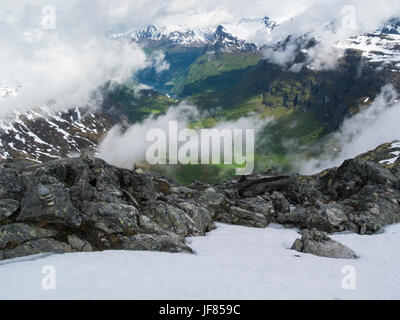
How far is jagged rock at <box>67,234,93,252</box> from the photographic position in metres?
24.0

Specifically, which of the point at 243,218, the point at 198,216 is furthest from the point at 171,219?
the point at 243,218

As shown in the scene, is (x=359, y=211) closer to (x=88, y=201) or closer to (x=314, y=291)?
(x=314, y=291)

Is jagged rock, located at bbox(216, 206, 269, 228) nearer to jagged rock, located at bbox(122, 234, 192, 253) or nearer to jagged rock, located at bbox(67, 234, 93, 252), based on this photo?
jagged rock, located at bbox(122, 234, 192, 253)

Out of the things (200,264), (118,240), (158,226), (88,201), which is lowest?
(200,264)

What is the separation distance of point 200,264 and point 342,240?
17672 millimetres

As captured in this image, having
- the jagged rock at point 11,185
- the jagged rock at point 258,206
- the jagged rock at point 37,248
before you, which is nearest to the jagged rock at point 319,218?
the jagged rock at point 258,206

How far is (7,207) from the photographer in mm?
24719

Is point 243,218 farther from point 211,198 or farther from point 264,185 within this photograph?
point 264,185

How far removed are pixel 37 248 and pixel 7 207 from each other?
16.1 ft

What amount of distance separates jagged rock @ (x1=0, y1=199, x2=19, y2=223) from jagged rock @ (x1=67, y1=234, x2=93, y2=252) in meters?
5.00

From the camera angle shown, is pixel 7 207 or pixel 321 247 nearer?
pixel 7 207

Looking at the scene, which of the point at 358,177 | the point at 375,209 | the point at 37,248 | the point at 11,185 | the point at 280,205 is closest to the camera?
the point at 37,248
